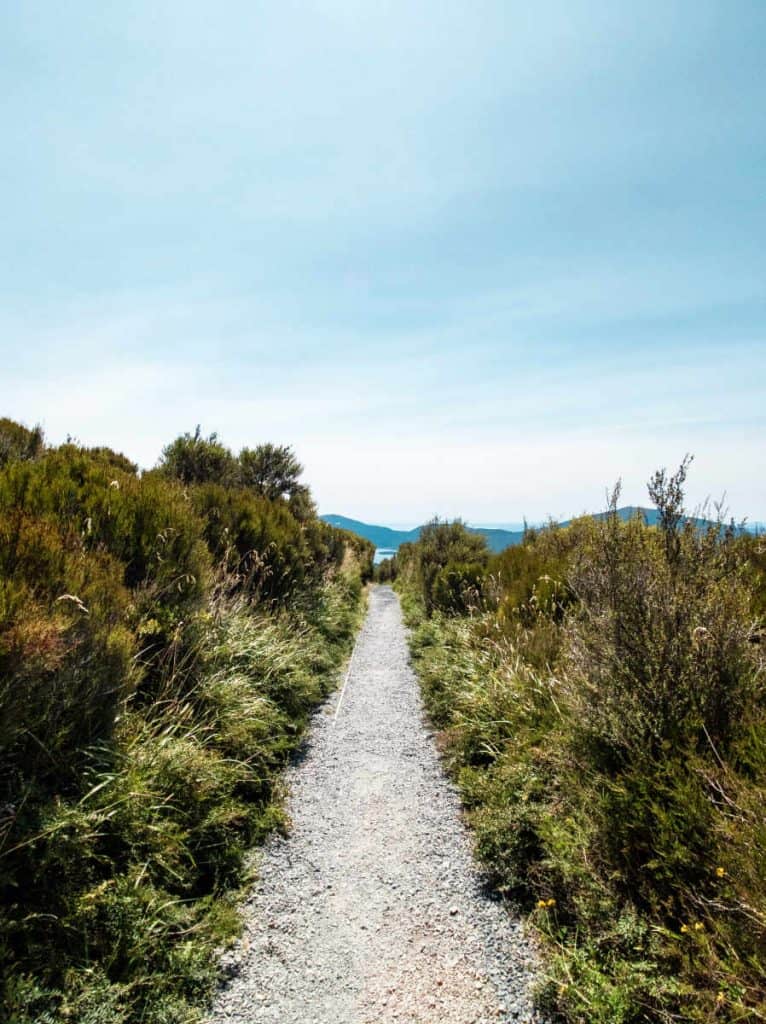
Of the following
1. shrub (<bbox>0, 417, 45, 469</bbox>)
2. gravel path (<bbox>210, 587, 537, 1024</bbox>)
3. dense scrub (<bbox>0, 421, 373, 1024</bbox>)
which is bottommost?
gravel path (<bbox>210, 587, 537, 1024</bbox>)

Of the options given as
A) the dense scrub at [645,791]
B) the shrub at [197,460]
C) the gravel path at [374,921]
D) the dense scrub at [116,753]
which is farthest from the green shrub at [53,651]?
the shrub at [197,460]

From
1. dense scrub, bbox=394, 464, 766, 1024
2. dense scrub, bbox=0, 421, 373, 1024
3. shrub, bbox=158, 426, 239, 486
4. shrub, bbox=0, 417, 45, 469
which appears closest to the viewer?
dense scrub, bbox=394, 464, 766, 1024

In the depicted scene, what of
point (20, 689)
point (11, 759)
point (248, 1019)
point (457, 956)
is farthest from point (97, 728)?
point (457, 956)

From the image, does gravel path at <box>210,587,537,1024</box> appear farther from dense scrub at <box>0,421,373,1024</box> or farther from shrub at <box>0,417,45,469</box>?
shrub at <box>0,417,45,469</box>

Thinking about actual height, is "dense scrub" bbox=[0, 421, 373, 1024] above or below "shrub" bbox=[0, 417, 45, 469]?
below

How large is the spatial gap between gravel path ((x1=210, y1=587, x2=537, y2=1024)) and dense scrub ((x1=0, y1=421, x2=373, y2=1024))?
274 mm

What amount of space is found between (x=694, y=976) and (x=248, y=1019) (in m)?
2.08

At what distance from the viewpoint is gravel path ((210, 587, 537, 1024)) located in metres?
2.50

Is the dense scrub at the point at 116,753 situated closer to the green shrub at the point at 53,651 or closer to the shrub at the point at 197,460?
the green shrub at the point at 53,651

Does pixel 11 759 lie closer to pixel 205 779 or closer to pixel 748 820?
pixel 205 779

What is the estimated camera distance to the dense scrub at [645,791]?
7.09 feet

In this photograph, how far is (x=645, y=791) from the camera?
2.77 meters

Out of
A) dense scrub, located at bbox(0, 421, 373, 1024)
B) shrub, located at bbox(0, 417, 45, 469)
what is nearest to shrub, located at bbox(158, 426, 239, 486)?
shrub, located at bbox(0, 417, 45, 469)

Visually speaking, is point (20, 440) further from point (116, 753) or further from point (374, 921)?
point (374, 921)
